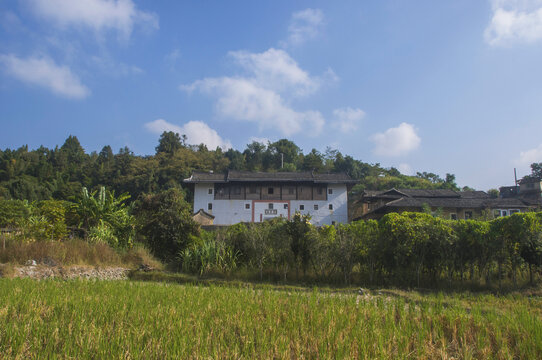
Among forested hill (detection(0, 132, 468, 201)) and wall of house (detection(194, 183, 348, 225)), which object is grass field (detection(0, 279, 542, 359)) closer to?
wall of house (detection(194, 183, 348, 225))

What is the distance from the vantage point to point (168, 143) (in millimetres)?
53062

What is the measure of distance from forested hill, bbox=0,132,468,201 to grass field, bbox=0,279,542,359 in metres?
36.6

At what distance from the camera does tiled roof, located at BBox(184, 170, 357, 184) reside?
34.0m

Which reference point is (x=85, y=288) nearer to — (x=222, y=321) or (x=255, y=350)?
(x=222, y=321)

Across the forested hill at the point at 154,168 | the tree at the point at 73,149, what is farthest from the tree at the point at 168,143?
the tree at the point at 73,149

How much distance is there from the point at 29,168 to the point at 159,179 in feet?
68.4

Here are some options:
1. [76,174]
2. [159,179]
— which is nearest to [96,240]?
[159,179]

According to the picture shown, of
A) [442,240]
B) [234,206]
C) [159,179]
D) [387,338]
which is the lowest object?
[387,338]

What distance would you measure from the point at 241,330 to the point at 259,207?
3110 cm

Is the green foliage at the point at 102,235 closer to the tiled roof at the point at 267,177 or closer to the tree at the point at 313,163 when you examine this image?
the tiled roof at the point at 267,177

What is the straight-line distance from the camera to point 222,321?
3.52m

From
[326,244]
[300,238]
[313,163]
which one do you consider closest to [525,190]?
[313,163]

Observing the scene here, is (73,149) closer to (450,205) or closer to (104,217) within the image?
(104,217)

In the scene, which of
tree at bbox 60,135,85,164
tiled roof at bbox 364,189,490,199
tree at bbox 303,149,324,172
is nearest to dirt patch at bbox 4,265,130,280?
tiled roof at bbox 364,189,490,199
